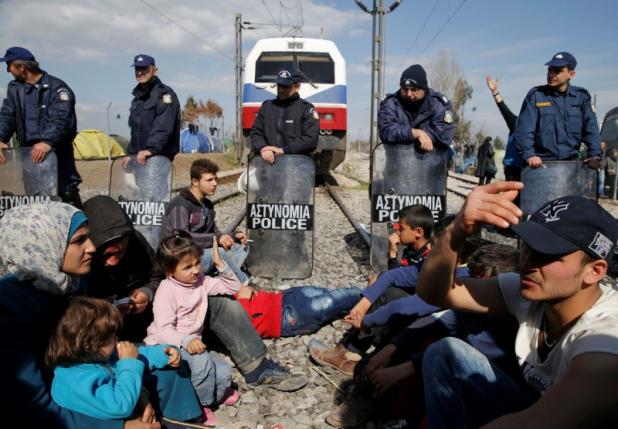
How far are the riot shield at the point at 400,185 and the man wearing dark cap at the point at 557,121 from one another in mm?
1193

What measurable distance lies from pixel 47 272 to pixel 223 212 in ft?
24.5

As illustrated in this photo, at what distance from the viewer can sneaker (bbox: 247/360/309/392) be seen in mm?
3027

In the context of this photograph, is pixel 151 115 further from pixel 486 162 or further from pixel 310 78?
pixel 486 162

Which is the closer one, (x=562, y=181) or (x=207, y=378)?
(x=207, y=378)

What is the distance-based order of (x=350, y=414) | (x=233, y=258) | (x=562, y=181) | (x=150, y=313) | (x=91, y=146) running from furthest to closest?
(x=91, y=146) → (x=562, y=181) → (x=233, y=258) → (x=150, y=313) → (x=350, y=414)

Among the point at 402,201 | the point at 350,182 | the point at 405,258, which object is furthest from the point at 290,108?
the point at 350,182

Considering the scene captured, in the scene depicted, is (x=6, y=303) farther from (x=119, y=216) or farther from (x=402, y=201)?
(x=402, y=201)

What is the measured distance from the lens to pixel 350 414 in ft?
8.89

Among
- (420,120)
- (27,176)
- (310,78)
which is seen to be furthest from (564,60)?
(310,78)

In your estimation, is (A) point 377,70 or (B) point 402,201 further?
(A) point 377,70

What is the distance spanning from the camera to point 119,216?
8.92 ft

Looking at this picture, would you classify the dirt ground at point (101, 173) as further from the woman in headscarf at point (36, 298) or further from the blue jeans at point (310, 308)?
the woman in headscarf at point (36, 298)

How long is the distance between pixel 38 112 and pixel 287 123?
2823 mm

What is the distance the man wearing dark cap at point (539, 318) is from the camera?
1.37m
